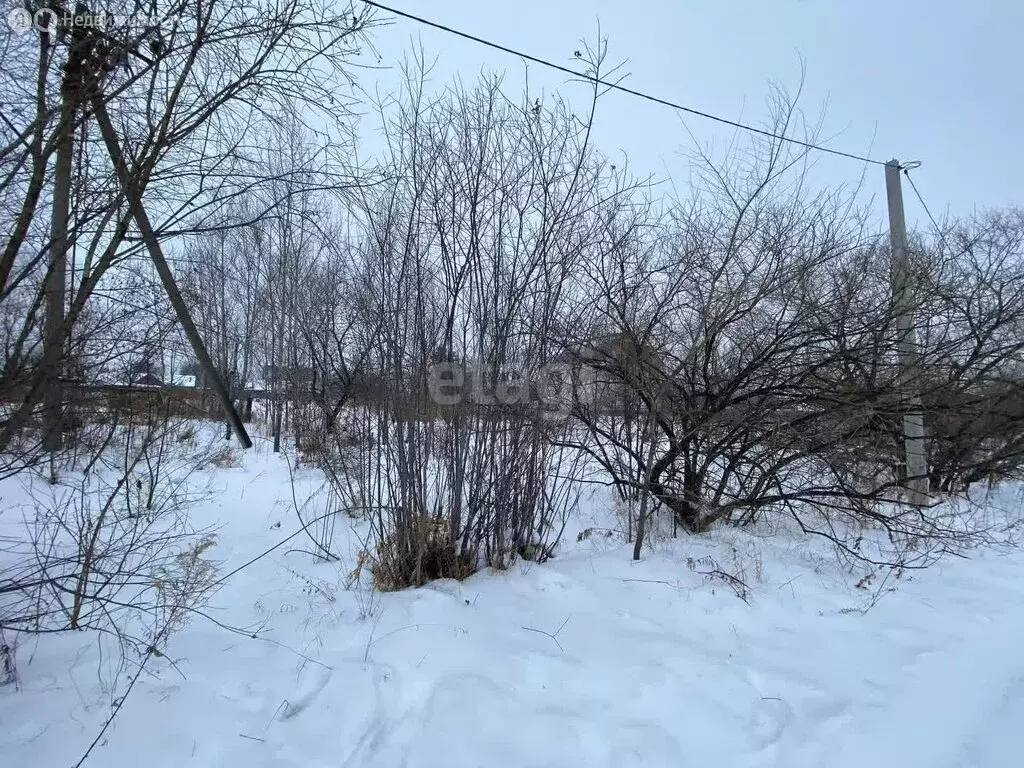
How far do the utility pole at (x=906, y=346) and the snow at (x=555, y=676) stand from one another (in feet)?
5.61

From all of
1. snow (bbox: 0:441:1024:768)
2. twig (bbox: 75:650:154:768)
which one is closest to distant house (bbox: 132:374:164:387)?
snow (bbox: 0:441:1024:768)

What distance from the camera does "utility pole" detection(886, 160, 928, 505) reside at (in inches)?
191

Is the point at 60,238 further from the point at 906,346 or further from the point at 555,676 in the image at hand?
the point at 906,346

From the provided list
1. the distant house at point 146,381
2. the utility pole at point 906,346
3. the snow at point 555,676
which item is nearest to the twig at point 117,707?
the snow at point 555,676

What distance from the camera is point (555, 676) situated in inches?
102

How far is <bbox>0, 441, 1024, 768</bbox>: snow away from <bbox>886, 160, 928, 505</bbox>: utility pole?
171 centimetres

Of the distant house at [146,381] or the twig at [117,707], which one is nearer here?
the twig at [117,707]

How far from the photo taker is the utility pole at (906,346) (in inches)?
191

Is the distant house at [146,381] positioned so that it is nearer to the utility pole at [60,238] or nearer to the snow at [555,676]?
the utility pole at [60,238]

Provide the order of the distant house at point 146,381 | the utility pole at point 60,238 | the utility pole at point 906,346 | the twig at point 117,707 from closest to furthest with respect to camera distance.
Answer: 1. the twig at point 117,707
2. the utility pole at point 60,238
3. the distant house at point 146,381
4. the utility pole at point 906,346

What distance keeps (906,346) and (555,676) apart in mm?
4632

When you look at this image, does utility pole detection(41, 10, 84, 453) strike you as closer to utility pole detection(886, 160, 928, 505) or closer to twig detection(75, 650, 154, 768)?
twig detection(75, 650, 154, 768)

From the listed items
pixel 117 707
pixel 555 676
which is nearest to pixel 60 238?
pixel 117 707

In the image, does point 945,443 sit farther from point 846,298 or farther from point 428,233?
point 428,233
